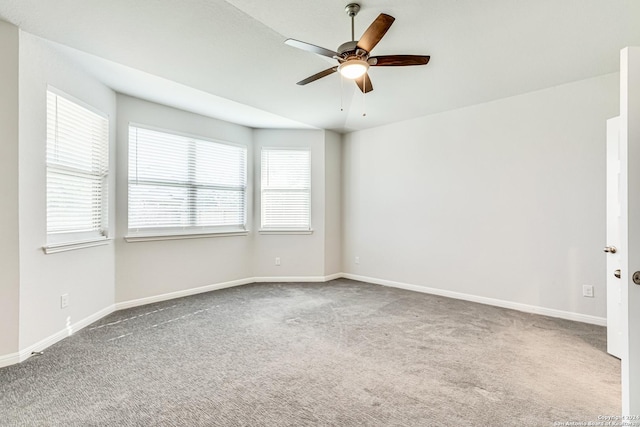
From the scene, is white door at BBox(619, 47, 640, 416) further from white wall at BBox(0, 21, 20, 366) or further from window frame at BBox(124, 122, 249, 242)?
window frame at BBox(124, 122, 249, 242)

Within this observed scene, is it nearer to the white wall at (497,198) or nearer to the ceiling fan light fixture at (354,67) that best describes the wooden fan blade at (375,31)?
the ceiling fan light fixture at (354,67)

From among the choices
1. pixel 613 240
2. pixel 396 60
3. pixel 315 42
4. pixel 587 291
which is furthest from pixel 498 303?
pixel 315 42

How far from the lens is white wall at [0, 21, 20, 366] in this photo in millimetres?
2348

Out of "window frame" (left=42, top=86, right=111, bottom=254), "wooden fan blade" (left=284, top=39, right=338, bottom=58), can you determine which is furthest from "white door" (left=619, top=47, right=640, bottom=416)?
"window frame" (left=42, top=86, right=111, bottom=254)

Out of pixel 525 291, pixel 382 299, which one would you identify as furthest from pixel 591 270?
pixel 382 299

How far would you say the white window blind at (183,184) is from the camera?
399 centimetres

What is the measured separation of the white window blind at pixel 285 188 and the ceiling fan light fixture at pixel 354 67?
2.95 meters

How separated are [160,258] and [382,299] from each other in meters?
3.02

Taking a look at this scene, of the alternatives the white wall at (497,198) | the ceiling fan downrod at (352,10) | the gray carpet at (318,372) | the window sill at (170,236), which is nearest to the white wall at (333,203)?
the white wall at (497,198)

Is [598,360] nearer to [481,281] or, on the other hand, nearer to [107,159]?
[481,281]

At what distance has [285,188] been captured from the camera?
17.4 feet

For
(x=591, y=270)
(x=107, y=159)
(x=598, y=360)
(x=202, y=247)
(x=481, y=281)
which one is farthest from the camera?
(x=202, y=247)

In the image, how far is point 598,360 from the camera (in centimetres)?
245

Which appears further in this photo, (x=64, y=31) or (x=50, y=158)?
(x=50, y=158)
